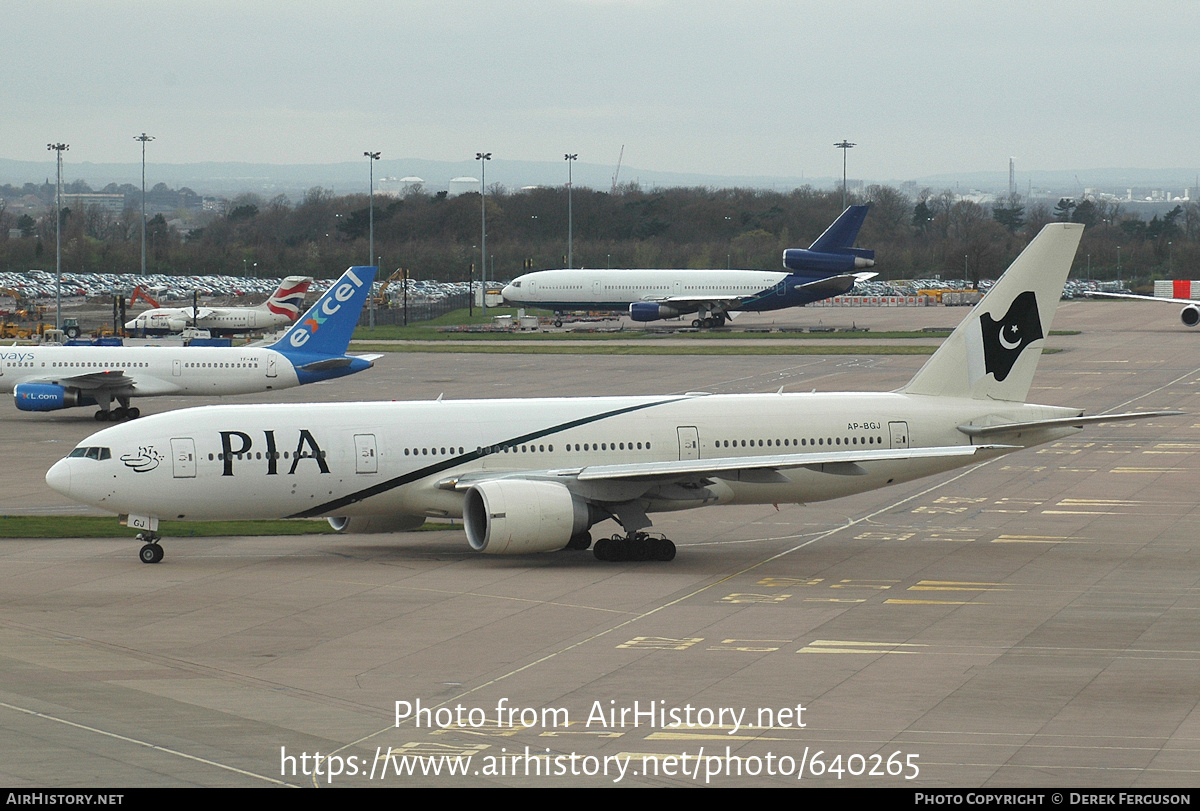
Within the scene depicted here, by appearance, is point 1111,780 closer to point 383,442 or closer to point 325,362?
point 383,442

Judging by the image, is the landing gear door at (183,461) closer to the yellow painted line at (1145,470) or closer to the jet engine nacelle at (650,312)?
the yellow painted line at (1145,470)

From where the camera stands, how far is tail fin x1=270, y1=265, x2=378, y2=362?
211ft

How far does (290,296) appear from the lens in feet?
325

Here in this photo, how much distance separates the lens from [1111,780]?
17328 millimetres

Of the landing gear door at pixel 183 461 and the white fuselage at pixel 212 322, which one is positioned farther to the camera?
the white fuselage at pixel 212 322

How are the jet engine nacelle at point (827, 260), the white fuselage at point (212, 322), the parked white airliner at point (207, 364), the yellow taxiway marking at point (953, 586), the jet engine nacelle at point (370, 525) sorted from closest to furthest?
the yellow taxiway marking at point (953, 586) → the jet engine nacelle at point (370, 525) → the parked white airliner at point (207, 364) → the white fuselage at point (212, 322) → the jet engine nacelle at point (827, 260)

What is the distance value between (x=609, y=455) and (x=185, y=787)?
719 inches

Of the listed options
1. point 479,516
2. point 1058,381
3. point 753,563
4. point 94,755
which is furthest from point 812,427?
point 1058,381

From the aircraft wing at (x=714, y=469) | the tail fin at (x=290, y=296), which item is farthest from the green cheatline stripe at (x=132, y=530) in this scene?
the tail fin at (x=290, y=296)

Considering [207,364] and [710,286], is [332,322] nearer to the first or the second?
[207,364]

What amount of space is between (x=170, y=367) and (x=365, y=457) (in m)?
35.4

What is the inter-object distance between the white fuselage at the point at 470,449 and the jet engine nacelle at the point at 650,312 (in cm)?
8370

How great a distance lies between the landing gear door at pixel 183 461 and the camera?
32.5 meters

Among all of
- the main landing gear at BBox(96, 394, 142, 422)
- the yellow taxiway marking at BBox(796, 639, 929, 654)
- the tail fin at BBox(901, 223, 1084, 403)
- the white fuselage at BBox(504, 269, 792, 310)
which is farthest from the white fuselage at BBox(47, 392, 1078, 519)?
the white fuselage at BBox(504, 269, 792, 310)
